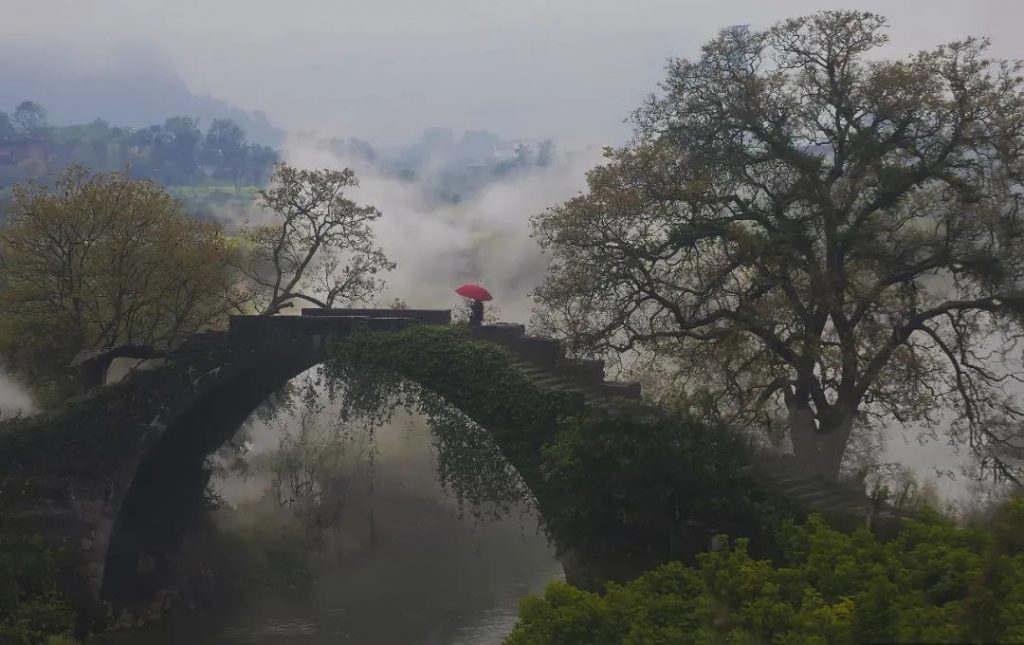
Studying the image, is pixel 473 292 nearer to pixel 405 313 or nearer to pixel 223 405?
pixel 405 313

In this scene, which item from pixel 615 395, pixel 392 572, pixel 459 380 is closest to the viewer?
pixel 615 395

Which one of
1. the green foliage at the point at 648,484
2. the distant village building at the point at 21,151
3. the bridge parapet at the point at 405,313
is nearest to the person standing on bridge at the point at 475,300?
the bridge parapet at the point at 405,313

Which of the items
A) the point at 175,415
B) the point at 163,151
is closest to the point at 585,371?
the point at 175,415

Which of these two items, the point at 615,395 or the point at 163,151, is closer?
the point at 615,395

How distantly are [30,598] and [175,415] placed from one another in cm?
500

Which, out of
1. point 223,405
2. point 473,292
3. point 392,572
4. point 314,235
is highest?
point 314,235

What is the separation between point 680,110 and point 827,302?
5625 millimetres

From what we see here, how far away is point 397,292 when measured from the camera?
177 ft

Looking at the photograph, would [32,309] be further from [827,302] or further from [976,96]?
[976,96]

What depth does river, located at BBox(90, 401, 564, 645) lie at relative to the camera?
93.4 ft

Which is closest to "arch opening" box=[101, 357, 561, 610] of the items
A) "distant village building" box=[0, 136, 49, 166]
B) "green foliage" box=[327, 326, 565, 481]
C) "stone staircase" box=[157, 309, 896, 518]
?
"stone staircase" box=[157, 309, 896, 518]

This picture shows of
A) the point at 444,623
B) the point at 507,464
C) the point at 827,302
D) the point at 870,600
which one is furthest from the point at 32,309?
the point at 870,600

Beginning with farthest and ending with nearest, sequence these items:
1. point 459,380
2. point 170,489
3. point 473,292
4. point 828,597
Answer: point 170,489 → point 473,292 → point 459,380 → point 828,597

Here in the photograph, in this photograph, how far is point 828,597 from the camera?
11164mm
